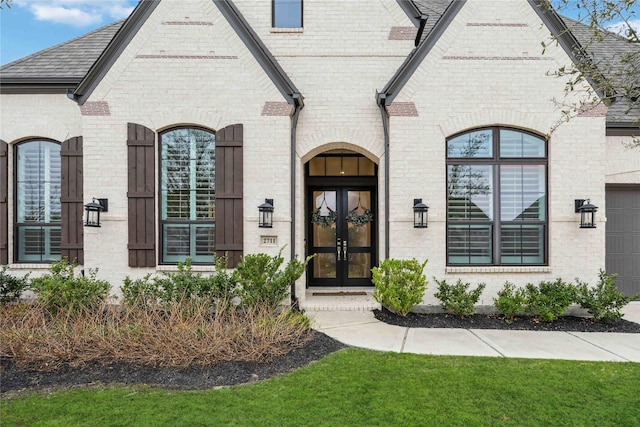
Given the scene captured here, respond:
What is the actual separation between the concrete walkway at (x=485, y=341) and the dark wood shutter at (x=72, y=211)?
17.4 feet

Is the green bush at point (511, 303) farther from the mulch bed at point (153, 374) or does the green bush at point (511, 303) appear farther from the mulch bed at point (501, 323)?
the mulch bed at point (153, 374)

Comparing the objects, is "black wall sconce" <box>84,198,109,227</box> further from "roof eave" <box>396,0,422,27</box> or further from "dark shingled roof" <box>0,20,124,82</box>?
"roof eave" <box>396,0,422,27</box>

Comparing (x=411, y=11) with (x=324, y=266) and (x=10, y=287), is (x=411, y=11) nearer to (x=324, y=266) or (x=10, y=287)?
(x=324, y=266)

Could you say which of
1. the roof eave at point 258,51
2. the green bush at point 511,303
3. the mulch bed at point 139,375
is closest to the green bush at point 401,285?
the green bush at point 511,303

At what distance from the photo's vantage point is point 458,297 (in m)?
6.76

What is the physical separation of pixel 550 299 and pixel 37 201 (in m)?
10.6

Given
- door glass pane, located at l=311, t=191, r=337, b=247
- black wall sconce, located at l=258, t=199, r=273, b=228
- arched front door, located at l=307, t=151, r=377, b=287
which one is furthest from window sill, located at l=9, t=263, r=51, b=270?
door glass pane, located at l=311, t=191, r=337, b=247

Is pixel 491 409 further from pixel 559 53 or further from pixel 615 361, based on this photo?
pixel 559 53

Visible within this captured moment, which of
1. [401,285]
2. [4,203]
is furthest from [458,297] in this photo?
[4,203]

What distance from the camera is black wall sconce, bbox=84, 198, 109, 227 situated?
22.8 ft

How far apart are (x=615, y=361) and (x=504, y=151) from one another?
401 centimetres

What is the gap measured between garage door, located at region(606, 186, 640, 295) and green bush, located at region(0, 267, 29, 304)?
40.7 ft

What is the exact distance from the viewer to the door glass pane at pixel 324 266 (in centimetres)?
929

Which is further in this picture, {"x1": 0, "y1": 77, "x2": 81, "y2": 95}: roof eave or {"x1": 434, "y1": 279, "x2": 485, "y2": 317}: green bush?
{"x1": 0, "y1": 77, "x2": 81, "y2": 95}: roof eave
